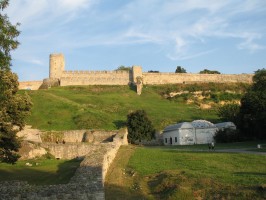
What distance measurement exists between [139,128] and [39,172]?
23.9 m

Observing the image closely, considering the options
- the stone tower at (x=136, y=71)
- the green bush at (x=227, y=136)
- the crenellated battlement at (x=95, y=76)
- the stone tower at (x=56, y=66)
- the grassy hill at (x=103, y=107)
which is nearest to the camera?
the green bush at (x=227, y=136)

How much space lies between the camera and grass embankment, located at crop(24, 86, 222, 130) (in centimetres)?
5497

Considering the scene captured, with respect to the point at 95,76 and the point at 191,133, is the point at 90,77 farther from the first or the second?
the point at 191,133

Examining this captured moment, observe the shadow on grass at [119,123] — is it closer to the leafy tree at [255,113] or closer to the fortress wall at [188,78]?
the leafy tree at [255,113]

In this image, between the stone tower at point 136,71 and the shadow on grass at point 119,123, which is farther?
the stone tower at point 136,71

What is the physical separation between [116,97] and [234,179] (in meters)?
59.5

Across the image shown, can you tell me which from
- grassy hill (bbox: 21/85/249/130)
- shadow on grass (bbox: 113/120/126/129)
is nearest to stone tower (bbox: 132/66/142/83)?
grassy hill (bbox: 21/85/249/130)

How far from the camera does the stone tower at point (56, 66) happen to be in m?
88.5

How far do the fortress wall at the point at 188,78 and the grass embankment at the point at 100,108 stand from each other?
4.37m

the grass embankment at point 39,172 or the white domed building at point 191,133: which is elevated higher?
the white domed building at point 191,133

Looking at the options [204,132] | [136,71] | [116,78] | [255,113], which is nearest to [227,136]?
[255,113]

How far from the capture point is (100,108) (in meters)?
66.6

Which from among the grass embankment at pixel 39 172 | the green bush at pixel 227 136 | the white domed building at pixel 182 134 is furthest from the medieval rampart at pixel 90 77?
the grass embankment at pixel 39 172

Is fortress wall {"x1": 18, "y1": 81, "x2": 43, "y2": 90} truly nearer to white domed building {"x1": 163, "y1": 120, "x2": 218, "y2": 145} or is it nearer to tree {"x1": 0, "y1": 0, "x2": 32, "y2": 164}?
white domed building {"x1": 163, "y1": 120, "x2": 218, "y2": 145}
